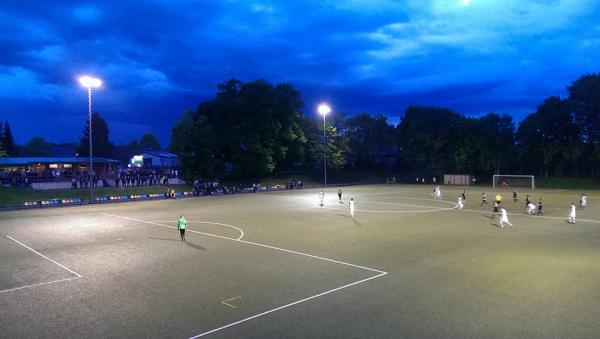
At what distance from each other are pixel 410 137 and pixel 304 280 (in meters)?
64.8

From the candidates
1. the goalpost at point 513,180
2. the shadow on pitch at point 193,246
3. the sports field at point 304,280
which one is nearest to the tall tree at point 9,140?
the sports field at point 304,280

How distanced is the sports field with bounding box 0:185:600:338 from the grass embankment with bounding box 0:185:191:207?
684 inches

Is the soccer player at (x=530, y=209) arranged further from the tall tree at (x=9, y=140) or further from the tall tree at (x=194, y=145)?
the tall tree at (x=9, y=140)

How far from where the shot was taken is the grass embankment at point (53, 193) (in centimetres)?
3905

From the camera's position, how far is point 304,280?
13.0 m

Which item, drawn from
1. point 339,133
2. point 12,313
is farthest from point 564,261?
point 339,133

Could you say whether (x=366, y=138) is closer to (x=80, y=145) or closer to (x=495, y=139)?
(x=495, y=139)

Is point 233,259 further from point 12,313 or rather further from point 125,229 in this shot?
point 125,229

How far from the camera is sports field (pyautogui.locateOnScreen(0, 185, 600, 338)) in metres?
9.41

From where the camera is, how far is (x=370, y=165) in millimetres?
87250

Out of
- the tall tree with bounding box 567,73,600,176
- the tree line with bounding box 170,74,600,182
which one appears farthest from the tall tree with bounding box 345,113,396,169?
the tall tree with bounding box 567,73,600,176

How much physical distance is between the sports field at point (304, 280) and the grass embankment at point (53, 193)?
17.4m

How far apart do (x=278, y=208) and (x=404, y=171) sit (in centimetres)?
5804

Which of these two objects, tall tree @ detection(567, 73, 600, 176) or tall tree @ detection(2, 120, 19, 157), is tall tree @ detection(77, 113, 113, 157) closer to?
tall tree @ detection(2, 120, 19, 157)
